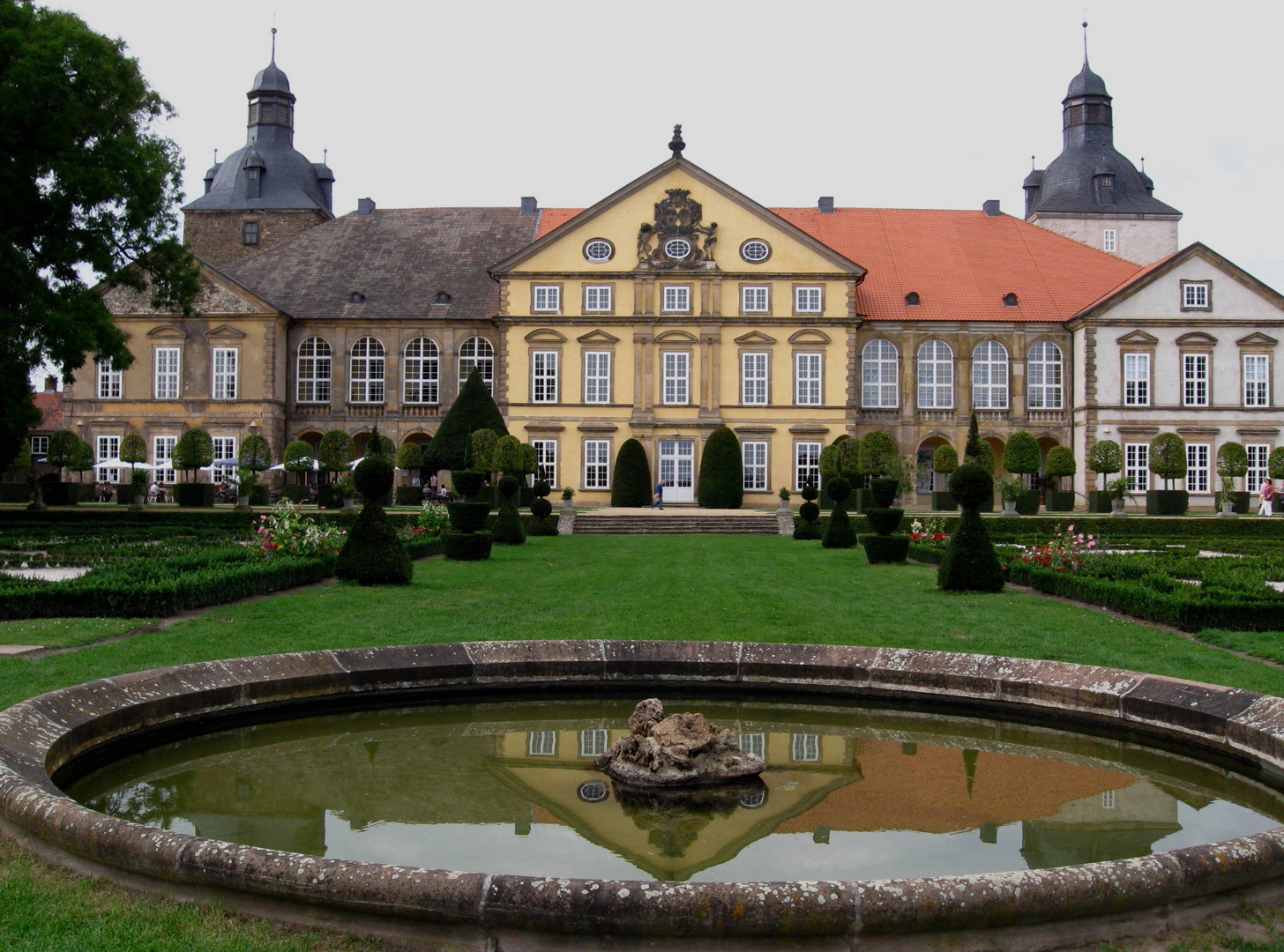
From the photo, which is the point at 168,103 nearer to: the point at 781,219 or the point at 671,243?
the point at 671,243

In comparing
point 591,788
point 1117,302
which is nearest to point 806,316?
point 1117,302

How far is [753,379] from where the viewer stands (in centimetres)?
4191

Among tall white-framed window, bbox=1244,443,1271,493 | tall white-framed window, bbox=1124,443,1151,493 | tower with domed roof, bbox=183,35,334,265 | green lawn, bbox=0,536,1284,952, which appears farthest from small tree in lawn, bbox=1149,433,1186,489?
tower with domed roof, bbox=183,35,334,265

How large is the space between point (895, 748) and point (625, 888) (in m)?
3.72

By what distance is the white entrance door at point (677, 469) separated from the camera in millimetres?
41375

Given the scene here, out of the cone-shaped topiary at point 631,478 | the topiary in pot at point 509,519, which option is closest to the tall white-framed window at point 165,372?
the cone-shaped topiary at point 631,478

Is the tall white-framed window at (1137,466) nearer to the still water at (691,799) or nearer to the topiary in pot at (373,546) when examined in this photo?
the topiary in pot at (373,546)

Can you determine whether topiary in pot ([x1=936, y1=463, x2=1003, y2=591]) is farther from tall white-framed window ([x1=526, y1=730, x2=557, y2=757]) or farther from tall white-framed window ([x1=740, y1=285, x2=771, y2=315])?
tall white-framed window ([x1=740, y1=285, x2=771, y2=315])

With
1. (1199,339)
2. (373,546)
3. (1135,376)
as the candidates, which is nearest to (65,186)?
(373,546)

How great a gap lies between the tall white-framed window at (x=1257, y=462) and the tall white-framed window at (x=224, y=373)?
39.0m

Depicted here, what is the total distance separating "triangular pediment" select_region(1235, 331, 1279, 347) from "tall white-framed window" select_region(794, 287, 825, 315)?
16.0m

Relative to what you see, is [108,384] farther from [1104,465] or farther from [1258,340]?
[1258,340]

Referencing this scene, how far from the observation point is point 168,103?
29297mm

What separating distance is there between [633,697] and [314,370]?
38462 millimetres
